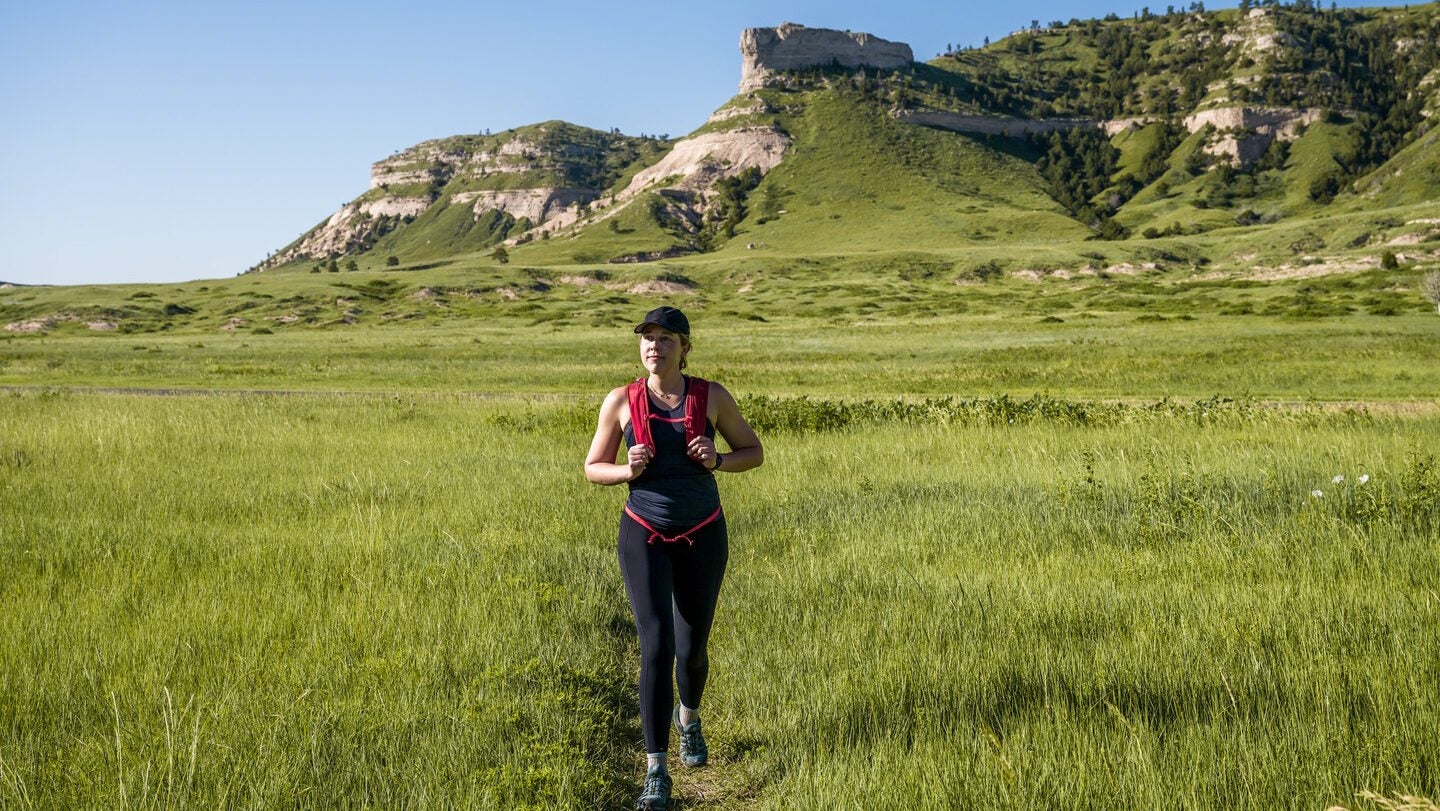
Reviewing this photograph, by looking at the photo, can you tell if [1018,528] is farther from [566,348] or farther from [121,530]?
[566,348]

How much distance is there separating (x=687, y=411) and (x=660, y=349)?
36 centimetres

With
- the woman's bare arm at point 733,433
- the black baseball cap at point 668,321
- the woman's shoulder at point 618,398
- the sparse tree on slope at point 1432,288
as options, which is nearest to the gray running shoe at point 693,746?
the woman's bare arm at point 733,433

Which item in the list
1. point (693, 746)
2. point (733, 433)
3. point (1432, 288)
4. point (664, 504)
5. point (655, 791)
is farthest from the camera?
point (1432, 288)

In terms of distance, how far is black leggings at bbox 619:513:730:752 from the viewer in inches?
188

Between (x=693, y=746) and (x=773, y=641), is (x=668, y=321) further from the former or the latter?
(x=773, y=641)

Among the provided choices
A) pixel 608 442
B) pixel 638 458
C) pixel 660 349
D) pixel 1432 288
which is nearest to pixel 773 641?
pixel 608 442

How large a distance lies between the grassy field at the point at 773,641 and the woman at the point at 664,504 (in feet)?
2.09

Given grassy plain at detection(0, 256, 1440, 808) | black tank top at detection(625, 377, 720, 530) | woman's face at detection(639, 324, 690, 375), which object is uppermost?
woman's face at detection(639, 324, 690, 375)

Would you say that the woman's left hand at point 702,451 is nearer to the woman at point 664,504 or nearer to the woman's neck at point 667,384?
the woman at point 664,504

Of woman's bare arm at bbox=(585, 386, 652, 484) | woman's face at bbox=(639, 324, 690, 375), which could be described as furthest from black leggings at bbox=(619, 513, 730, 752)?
woman's face at bbox=(639, 324, 690, 375)

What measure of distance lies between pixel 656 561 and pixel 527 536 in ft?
15.8

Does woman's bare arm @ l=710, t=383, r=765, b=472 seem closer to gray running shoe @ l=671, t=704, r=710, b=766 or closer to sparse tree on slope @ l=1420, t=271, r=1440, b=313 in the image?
gray running shoe @ l=671, t=704, r=710, b=766

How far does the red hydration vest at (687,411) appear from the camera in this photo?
15.5ft

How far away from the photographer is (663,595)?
479cm
